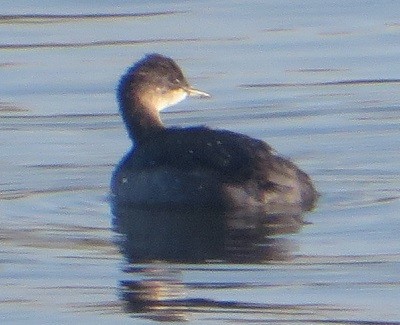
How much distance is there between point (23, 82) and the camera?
1969cm

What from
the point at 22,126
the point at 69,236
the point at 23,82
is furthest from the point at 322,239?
the point at 23,82

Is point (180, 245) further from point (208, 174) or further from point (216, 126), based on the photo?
point (216, 126)

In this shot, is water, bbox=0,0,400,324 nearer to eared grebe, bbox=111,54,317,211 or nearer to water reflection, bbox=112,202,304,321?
water reflection, bbox=112,202,304,321

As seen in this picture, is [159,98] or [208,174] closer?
[208,174]

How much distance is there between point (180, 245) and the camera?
43.2ft

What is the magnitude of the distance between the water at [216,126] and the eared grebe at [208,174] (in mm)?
297

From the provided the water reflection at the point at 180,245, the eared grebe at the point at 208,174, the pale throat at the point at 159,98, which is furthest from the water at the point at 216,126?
the pale throat at the point at 159,98

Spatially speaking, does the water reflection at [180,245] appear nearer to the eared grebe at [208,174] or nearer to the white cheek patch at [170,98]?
the eared grebe at [208,174]

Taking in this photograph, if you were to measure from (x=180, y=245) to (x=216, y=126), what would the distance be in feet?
15.5

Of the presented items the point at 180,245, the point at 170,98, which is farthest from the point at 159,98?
the point at 180,245

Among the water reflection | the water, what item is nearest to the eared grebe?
the water reflection

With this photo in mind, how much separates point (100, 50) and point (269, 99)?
3.45m

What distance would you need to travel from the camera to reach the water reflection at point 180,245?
11344 millimetres

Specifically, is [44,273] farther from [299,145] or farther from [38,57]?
[38,57]
